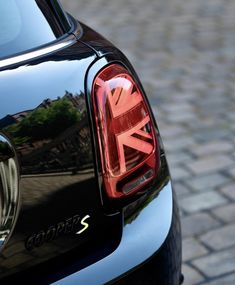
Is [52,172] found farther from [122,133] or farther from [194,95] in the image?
[194,95]

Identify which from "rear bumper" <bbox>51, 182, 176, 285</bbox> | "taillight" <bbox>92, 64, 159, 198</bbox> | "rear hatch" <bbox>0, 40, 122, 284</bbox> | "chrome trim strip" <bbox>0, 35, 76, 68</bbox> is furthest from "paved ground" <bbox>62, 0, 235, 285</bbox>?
"chrome trim strip" <bbox>0, 35, 76, 68</bbox>

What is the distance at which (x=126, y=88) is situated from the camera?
199cm

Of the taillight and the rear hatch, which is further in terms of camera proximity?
the taillight

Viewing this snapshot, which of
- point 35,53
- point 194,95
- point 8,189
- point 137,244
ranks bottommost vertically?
point 194,95

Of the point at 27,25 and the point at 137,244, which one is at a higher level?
the point at 27,25

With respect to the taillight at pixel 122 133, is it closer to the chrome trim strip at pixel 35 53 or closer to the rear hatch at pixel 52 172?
the rear hatch at pixel 52 172

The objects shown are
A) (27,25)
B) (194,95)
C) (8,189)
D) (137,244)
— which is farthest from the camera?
(194,95)

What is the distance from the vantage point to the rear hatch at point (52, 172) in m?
1.70

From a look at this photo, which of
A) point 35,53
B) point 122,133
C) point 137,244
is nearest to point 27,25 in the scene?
point 35,53

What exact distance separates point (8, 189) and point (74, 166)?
216 mm

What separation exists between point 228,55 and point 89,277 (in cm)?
508

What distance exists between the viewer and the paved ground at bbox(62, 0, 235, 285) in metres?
3.41

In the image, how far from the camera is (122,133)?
194cm

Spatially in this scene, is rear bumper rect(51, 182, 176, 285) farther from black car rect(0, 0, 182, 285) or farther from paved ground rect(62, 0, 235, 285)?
paved ground rect(62, 0, 235, 285)
